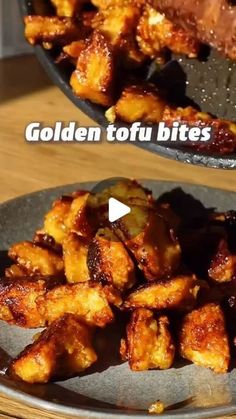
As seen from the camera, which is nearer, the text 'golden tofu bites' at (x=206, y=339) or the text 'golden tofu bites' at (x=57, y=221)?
the text 'golden tofu bites' at (x=206, y=339)

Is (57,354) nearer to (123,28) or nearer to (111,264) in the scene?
(111,264)

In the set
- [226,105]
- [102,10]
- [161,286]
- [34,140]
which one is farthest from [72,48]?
[34,140]

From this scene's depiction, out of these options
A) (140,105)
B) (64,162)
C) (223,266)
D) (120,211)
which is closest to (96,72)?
(140,105)


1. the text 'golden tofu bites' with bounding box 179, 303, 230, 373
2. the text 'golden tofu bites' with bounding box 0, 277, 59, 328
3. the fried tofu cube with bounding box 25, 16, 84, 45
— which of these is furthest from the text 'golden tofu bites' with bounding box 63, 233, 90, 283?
the fried tofu cube with bounding box 25, 16, 84, 45

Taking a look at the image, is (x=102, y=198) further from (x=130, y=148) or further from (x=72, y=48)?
(x=130, y=148)

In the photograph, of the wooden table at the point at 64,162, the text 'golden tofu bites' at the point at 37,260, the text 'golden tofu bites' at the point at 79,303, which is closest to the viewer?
the text 'golden tofu bites' at the point at 79,303

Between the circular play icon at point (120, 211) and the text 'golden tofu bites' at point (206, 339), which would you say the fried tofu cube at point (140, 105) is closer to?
the circular play icon at point (120, 211)

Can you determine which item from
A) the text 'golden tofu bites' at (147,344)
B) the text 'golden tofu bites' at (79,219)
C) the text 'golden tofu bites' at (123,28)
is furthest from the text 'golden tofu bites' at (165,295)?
the text 'golden tofu bites' at (123,28)
